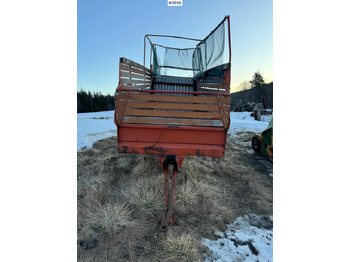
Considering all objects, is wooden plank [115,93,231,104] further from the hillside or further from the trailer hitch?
the hillside

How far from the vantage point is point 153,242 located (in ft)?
5.51

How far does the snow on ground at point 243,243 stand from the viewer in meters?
1.56

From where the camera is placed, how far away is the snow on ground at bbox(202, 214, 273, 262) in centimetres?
156

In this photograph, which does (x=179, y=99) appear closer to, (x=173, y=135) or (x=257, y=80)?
(x=173, y=135)

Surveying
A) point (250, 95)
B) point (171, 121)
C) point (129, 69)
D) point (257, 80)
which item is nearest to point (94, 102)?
point (250, 95)

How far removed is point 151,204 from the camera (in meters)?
A: 2.19

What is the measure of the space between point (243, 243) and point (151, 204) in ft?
3.44

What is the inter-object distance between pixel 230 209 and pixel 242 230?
373 mm

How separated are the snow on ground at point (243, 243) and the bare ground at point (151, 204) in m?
0.09

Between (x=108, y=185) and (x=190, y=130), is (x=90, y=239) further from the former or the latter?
(x=190, y=130)

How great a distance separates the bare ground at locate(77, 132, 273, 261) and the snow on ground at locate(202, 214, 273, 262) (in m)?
0.09

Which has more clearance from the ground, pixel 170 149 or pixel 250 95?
pixel 250 95

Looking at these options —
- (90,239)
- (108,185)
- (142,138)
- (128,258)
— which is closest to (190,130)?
(142,138)

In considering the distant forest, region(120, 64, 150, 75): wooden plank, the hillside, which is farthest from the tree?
region(120, 64, 150, 75): wooden plank
